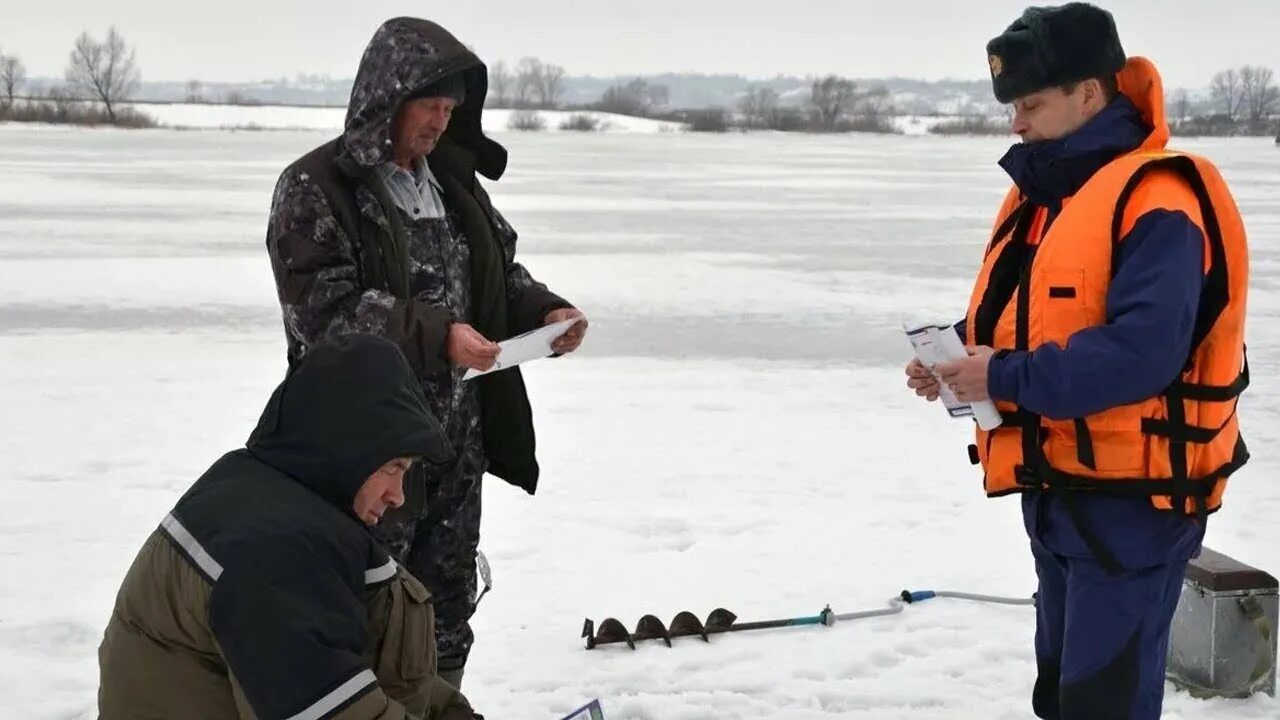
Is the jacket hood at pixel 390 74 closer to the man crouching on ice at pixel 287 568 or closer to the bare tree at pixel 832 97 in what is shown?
the man crouching on ice at pixel 287 568

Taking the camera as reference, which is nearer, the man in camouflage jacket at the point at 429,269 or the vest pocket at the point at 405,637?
the vest pocket at the point at 405,637

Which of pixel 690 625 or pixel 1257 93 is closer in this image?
pixel 690 625

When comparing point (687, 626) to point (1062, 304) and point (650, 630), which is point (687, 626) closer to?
point (650, 630)

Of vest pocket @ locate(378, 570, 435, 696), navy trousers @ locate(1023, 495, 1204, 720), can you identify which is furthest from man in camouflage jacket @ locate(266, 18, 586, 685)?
navy trousers @ locate(1023, 495, 1204, 720)

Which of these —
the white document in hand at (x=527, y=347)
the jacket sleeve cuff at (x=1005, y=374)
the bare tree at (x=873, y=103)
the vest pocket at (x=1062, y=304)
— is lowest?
the white document in hand at (x=527, y=347)

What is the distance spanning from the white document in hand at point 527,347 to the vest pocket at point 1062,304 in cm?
116

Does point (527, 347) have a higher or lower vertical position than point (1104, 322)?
lower

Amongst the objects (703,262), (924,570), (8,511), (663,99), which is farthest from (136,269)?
(663,99)

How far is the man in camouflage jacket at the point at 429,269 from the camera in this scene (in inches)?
125

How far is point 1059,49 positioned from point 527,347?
1386 mm

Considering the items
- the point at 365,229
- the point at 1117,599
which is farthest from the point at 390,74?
the point at 1117,599

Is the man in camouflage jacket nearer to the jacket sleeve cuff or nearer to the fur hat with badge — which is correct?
the jacket sleeve cuff

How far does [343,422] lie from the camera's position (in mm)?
2135

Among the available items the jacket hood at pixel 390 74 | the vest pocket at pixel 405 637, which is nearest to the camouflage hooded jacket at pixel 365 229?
the jacket hood at pixel 390 74
